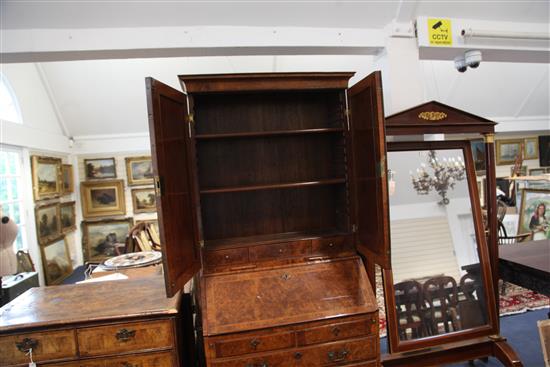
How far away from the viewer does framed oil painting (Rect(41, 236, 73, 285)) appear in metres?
4.77

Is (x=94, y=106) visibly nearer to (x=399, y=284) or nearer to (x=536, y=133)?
(x=399, y=284)

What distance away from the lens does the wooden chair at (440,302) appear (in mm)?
2339

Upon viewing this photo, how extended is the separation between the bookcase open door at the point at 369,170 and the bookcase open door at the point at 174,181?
1.01 meters

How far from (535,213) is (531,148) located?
3303mm

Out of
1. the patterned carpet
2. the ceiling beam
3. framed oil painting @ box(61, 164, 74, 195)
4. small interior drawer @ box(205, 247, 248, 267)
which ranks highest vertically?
the ceiling beam

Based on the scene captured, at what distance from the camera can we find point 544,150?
734 cm

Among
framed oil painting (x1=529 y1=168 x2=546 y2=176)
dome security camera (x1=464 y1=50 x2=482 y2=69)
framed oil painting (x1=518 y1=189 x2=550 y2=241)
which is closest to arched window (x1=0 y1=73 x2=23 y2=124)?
dome security camera (x1=464 y1=50 x2=482 y2=69)

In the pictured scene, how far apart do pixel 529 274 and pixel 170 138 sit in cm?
266

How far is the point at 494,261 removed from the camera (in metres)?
2.44

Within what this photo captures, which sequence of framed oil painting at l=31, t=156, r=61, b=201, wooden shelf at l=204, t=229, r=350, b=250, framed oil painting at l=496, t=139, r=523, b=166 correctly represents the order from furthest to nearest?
framed oil painting at l=496, t=139, r=523, b=166, framed oil painting at l=31, t=156, r=61, b=201, wooden shelf at l=204, t=229, r=350, b=250

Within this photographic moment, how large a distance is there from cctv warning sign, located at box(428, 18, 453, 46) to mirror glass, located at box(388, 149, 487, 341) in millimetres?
974

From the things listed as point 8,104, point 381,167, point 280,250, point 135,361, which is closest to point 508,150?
point 381,167

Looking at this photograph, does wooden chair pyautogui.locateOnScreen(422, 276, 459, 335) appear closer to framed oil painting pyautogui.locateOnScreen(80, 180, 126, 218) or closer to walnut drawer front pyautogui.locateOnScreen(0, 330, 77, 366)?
walnut drawer front pyautogui.locateOnScreen(0, 330, 77, 366)

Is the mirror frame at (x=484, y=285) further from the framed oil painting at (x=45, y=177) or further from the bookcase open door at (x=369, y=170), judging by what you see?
the framed oil painting at (x=45, y=177)
